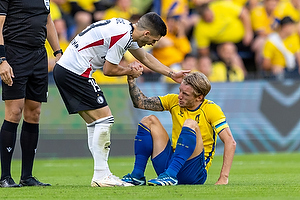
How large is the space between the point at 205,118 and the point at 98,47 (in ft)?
4.40

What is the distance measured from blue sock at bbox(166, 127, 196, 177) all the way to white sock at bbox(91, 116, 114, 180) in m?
0.71

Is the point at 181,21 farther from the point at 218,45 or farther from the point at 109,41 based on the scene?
the point at 109,41

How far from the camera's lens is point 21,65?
603 cm

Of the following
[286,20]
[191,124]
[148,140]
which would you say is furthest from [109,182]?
[286,20]

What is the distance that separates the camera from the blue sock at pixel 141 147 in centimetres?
586

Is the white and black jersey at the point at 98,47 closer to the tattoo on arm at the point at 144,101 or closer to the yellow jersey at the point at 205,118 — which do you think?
the tattoo on arm at the point at 144,101

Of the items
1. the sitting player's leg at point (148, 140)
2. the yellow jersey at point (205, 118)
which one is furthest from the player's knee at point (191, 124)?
the sitting player's leg at point (148, 140)

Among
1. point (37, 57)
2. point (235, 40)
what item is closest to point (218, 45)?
point (235, 40)

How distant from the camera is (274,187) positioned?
18.6 ft

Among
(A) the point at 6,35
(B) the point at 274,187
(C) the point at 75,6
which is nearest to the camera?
(B) the point at 274,187

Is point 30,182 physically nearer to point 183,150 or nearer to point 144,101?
point 144,101

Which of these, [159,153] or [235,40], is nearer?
[159,153]

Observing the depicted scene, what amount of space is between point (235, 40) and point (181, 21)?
4.96 feet

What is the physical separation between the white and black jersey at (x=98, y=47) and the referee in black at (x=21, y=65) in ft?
1.33
